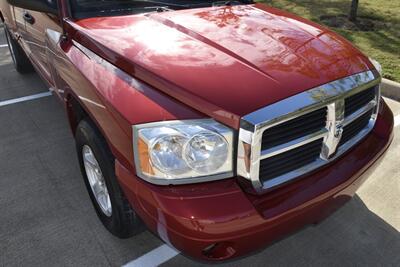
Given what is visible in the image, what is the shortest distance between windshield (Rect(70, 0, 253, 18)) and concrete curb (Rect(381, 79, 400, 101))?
8.78 feet

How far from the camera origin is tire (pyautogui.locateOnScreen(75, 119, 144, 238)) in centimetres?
216

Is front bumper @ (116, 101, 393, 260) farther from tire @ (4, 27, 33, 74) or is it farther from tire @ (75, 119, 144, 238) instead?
tire @ (4, 27, 33, 74)

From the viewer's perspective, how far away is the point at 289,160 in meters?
1.91

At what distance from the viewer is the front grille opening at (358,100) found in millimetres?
2113

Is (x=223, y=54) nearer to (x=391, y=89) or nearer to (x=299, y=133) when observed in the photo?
(x=299, y=133)

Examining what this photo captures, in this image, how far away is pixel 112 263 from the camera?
239 centimetres

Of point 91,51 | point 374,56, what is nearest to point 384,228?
point 91,51

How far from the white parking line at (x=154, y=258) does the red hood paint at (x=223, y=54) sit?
110cm

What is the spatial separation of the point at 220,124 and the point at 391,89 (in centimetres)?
356

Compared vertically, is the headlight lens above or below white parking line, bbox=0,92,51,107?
above

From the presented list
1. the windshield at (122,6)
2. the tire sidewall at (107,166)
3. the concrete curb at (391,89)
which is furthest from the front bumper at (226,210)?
the concrete curb at (391,89)

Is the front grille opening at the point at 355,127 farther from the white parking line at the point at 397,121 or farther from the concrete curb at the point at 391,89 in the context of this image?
the concrete curb at the point at 391,89

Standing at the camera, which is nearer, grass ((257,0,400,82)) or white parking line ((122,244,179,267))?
white parking line ((122,244,179,267))

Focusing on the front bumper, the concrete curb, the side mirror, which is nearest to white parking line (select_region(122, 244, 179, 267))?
the front bumper
